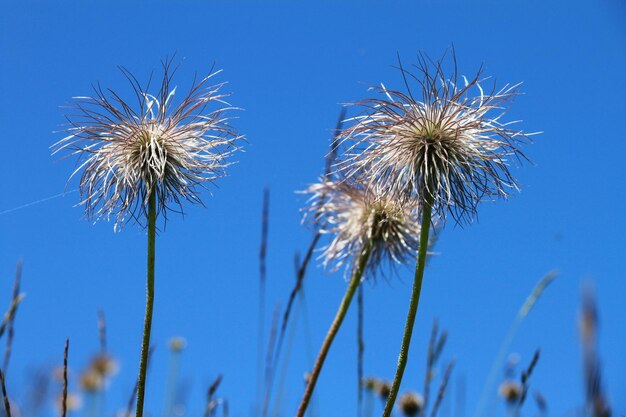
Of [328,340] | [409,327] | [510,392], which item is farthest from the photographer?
[510,392]

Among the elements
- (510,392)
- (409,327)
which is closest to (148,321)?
(409,327)

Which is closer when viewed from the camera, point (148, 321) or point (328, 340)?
point (148, 321)

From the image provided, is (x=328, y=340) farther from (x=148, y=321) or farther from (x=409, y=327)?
(x=148, y=321)

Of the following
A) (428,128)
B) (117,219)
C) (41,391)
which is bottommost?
(41,391)

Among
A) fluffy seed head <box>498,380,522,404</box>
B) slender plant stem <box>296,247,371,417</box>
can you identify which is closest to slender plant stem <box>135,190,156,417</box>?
slender plant stem <box>296,247,371,417</box>

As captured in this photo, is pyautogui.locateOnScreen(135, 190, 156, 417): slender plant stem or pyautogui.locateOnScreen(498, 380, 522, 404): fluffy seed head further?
pyautogui.locateOnScreen(498, 380, 522, 404): fluffy seed head

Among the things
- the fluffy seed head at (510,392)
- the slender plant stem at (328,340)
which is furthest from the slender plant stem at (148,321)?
the fluffy seed head at (510,392)

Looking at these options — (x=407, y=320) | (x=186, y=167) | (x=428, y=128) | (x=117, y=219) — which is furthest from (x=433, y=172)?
(x=117, y=219)

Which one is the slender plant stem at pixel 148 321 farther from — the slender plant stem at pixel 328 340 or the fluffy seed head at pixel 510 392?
the fluffy seed head at pixel 510 392

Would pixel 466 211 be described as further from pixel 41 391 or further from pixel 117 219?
pixel 41 391

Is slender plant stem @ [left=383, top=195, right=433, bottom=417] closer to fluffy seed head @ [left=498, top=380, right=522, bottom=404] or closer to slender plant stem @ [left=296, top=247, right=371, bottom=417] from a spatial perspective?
slender plant stem @ [left=296, top=247, right=371, bottom=417]

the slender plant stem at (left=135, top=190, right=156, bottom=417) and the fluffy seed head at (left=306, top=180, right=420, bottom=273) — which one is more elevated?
the fluffy seed head at (left=306, top=180, right=420, bottom=273)
